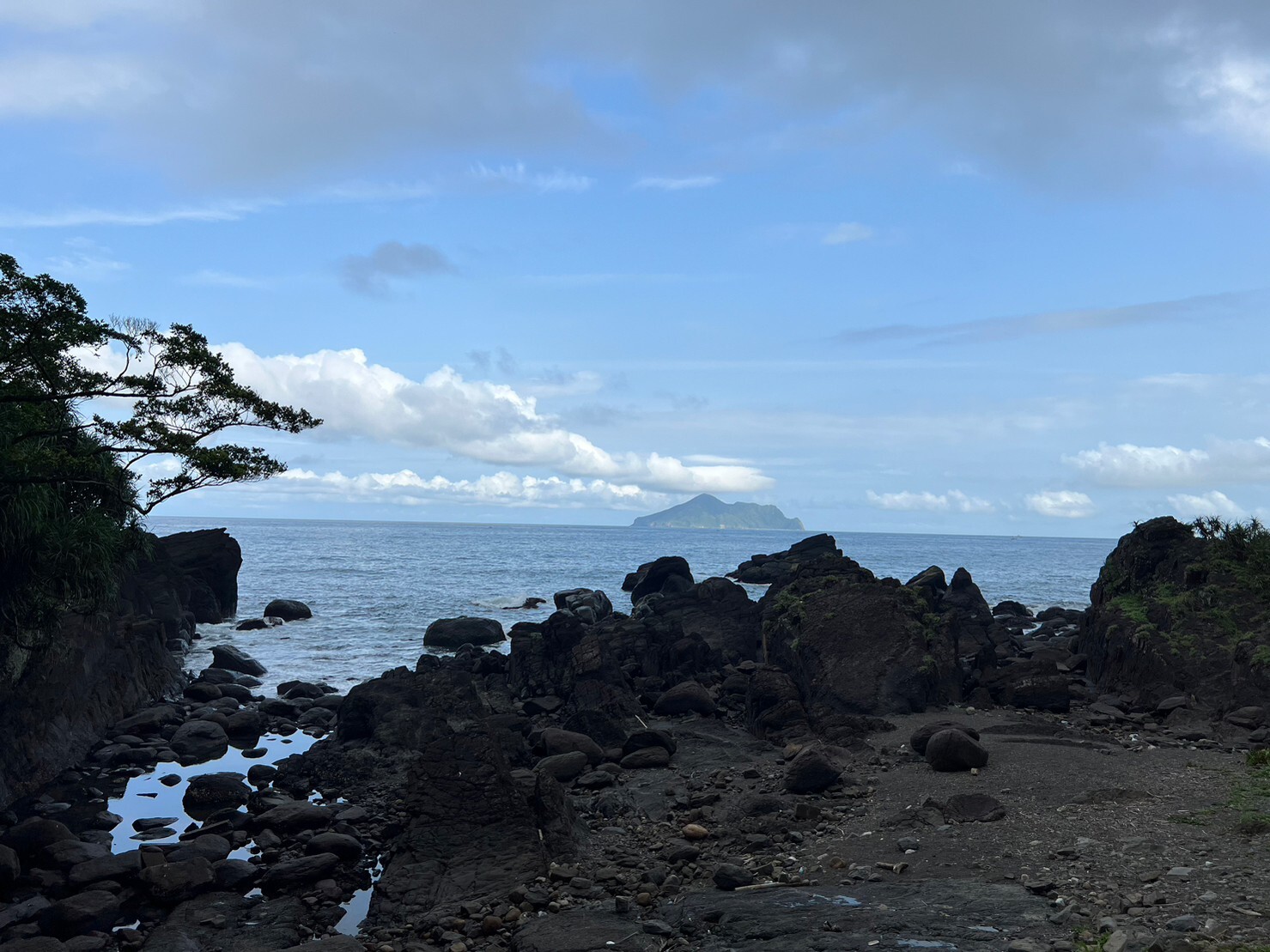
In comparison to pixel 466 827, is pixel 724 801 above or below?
below

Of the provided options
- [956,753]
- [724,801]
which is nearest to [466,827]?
[724,801]

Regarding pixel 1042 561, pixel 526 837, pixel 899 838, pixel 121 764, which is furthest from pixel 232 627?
pixel 1042 561

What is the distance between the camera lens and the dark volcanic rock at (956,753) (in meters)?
15.2

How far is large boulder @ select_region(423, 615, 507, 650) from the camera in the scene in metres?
40.5

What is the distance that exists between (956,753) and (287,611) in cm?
4318

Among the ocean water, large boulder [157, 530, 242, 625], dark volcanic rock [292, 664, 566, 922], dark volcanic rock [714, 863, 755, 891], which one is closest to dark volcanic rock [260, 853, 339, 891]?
dark volcanic rock [292, 664, 566, 922]

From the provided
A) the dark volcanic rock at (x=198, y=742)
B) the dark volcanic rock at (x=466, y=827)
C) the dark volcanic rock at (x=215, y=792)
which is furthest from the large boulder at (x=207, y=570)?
the dark volcanic rock at (x=466, y=827)

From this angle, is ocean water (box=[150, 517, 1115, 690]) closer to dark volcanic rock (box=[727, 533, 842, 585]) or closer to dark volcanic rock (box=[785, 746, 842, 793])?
dark volcanic rock (box=[727, 533, 842, 585])

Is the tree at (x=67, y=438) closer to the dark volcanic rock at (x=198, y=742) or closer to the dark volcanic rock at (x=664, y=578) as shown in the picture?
the dark volcanic rock at (x=198, y=742)

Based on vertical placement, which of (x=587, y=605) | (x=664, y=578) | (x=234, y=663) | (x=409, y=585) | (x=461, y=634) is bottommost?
(x=409, y=585)

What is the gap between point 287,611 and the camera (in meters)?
51.0

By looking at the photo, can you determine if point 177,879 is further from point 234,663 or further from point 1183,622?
point 1183,622

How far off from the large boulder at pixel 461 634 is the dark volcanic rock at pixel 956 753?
27651 millimetres

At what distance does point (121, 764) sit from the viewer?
2067cm
